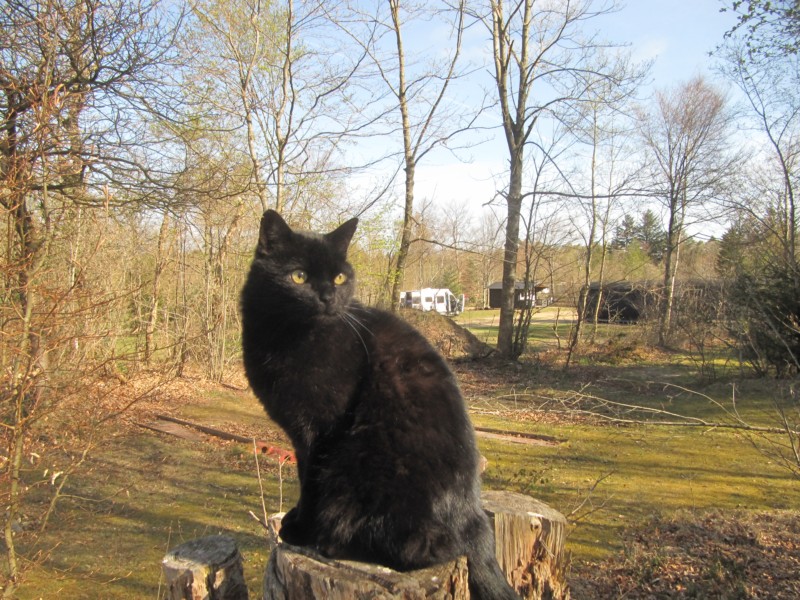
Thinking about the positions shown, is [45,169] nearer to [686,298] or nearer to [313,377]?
[313,377]

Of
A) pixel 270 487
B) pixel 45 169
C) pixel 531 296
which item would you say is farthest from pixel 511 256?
pixel 45 169

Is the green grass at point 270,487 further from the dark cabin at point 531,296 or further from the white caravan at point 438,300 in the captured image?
the white caravan at point 438,300

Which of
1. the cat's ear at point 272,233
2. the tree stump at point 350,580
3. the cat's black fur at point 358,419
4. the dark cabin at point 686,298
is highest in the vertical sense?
the dark cabin at point 686,298

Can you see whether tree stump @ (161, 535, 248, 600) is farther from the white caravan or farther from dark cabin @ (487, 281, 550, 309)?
the white caravan

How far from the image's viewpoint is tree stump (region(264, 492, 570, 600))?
179cm

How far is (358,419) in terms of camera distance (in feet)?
7.00

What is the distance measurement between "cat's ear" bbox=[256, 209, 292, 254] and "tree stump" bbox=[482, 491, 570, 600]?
1.74 m

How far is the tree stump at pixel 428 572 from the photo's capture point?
1785 millimetres

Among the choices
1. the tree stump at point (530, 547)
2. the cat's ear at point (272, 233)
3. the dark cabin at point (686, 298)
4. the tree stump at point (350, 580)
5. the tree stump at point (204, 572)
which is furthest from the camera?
the dark cabin at point (686, 298)

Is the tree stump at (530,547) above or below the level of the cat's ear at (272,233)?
below

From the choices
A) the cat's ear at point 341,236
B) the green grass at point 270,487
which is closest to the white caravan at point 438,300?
the green grass at point 270,487

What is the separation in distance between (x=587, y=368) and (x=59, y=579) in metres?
13.1

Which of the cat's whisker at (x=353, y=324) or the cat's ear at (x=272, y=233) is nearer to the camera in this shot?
the cat's whisker at (x=353, y=324)

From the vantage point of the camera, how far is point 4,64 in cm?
504
